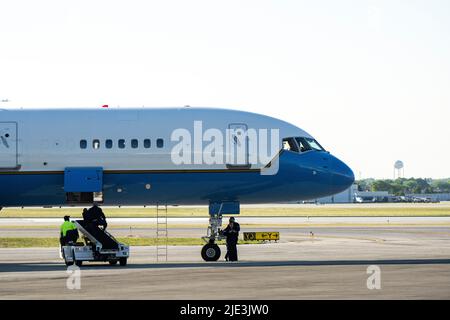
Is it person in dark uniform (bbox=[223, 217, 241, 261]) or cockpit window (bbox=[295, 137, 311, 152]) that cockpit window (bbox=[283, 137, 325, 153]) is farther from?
person in dark uniform (bbox=[223, 217, 241, 261])

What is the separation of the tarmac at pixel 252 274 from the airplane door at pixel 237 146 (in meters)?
3.96

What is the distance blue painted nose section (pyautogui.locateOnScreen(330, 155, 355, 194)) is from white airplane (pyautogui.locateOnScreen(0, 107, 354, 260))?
4cm

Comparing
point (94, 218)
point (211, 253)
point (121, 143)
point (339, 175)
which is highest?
point (121, 143)

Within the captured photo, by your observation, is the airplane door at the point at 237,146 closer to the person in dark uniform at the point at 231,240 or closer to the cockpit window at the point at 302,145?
the cockpit window at the point at 302,145

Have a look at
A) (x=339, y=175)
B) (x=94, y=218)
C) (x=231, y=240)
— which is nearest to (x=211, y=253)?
(x=231, y=240)

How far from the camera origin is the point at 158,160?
35969 mm

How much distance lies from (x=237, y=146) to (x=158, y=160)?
3169 millimetres

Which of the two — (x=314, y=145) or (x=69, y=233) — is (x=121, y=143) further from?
(x=314, y=145)

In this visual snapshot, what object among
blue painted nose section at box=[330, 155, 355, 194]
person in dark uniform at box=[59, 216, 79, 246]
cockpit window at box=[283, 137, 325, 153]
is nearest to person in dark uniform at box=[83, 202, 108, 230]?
person in dark uniform at box=[59, 216, 79, 246]

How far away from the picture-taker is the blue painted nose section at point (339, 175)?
36469 mm

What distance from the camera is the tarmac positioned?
23.5m

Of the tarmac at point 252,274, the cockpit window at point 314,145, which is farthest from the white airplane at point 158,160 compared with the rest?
the tarmac at point 252,274
